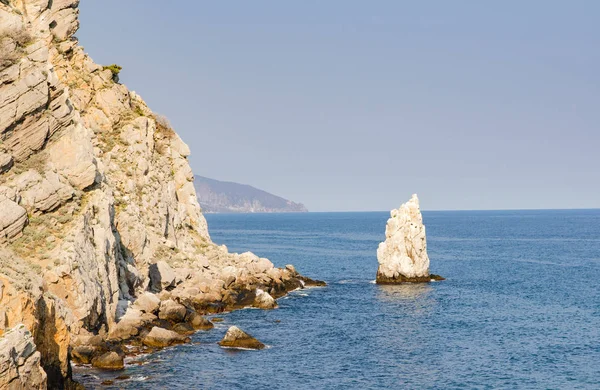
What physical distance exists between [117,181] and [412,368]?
45.1 meters

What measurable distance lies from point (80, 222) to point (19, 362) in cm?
2114

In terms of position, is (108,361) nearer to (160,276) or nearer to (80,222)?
(80,222)

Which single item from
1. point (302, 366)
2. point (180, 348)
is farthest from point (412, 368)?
point (180, 348)

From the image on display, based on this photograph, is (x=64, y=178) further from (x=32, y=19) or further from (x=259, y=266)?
(x=259, y=266)

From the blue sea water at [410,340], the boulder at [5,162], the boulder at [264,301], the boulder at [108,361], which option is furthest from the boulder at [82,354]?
the boulder at [264,301]

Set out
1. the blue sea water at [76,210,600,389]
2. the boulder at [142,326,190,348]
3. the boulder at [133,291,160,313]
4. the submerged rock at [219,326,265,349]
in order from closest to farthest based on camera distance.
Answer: the blue sea water at [76,210,600,389], the boulder at [142,326,190,348], the submerged rock at [219,326,265,349], the boulder at [133,291,160,313]

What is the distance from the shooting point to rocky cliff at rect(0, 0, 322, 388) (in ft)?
147

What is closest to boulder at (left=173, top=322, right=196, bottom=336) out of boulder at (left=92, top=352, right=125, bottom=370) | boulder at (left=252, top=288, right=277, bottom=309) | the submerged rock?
the submerged rock

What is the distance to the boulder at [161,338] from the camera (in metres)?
55.7

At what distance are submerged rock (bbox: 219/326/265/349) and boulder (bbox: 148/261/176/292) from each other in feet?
62.2

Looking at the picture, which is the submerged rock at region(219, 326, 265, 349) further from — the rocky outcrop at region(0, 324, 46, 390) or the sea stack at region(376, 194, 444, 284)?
the sea stack at region(376, 194, 444, 284)

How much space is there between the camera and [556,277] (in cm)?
10794

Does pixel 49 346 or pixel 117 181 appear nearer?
pixel 49 346

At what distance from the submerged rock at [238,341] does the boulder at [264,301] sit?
63.6 ft
